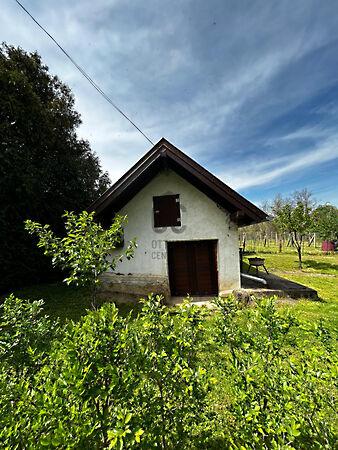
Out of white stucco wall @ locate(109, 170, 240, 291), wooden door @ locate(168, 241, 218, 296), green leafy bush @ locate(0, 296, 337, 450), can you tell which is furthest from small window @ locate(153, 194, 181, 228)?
green leafy bush @ locate(0, 296, 337, 450)

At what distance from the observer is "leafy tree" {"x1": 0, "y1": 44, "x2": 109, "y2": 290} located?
893 cm

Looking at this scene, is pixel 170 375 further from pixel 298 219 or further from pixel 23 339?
pixel 298 219

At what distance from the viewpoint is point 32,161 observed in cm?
987

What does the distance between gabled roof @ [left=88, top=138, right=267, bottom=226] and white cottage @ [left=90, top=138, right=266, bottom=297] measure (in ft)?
0.12

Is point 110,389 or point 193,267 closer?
point 110,389

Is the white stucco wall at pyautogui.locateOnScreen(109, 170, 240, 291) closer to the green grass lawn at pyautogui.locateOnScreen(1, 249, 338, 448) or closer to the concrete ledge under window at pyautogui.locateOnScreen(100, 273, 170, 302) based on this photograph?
the concrete ledge under window at pyautogui.locateOnScreen(100, 273, 170, 302)

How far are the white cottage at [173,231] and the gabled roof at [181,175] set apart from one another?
38 millimetres

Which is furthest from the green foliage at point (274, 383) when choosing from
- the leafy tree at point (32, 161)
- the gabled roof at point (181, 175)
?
the leafy tree at point (32, 161)

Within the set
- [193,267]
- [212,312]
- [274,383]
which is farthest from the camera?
[193,267]

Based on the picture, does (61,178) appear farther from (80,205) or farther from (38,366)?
(38,366)

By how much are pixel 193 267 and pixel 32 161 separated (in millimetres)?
9180

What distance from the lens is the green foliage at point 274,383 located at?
1627mm

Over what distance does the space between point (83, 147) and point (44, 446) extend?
46.3 feet

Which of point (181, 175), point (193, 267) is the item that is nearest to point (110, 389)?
point (193, 267)
